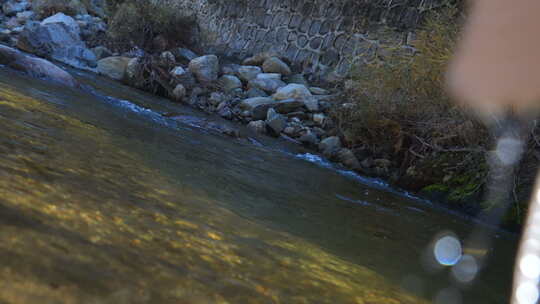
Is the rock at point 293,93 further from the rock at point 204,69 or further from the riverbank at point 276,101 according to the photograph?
the rock at point 204,69

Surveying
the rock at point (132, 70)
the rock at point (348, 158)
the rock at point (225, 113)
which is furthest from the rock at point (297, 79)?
the rock at point (348, 158)

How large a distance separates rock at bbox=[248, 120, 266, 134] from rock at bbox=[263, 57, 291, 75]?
2.78 metres

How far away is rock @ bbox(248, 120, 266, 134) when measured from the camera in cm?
667

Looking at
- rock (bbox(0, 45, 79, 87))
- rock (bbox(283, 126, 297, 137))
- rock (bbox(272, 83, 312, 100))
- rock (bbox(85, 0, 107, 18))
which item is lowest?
rock (bbox(0, 45, 79, 87))

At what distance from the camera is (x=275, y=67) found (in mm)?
9297

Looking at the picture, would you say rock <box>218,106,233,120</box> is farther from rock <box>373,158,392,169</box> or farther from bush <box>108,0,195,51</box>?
bush <box>108,0,195,51</box>

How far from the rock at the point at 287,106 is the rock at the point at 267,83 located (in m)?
1.02

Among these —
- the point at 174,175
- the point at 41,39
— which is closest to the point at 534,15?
the point at 174,175

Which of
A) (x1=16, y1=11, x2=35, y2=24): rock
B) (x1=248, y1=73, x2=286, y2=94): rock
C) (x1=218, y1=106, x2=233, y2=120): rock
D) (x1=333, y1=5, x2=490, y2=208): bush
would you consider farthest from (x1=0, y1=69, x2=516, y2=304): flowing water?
(x1=16, y1=11, x2=35, y2=24): rock

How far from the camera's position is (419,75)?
5348mm

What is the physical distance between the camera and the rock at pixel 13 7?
11000 mm

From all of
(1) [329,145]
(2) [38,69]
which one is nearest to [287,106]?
(1) [329,145]

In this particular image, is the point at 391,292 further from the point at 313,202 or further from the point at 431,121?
the point at 431,121

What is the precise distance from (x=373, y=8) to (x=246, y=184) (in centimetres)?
736
